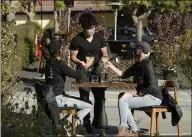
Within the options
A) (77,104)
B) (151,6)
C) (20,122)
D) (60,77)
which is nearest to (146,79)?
(77,104)

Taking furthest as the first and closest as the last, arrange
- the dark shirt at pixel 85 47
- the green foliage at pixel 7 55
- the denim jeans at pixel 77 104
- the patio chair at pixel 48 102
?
1. the dark shirt at pixel 85 47
2. the denim jeans at pixel 77 104
3. the patio chair at pixel 48 102
4. the green foliage at pixel 7 55

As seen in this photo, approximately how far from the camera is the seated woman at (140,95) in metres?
8.03

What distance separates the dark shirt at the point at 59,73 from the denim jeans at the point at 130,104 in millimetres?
732

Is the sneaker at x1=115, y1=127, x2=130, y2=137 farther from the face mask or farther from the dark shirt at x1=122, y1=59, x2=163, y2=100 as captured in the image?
the face mask

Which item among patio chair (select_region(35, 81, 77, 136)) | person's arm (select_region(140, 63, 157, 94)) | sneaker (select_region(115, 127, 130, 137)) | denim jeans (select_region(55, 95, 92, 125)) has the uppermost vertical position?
person's arm (select_region(140, 63, 157, 94))

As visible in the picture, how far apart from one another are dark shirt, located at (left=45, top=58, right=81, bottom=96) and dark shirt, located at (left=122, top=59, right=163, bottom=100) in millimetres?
818

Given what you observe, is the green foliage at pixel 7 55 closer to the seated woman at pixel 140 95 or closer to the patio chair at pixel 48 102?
the patio chair at pixel 48 102

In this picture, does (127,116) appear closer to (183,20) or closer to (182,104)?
(182,104)

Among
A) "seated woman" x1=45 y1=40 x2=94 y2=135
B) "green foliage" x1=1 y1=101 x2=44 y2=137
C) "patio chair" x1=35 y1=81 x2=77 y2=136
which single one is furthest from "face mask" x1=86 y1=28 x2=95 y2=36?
"green foliage" x1=1 y1=101 x2=44 y2=137

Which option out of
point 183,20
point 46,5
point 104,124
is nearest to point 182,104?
point 104,124

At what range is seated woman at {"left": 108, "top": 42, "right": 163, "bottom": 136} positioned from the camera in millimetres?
8031

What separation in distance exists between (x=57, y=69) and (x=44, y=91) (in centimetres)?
72

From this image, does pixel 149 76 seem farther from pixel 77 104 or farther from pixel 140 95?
pixel 77 104

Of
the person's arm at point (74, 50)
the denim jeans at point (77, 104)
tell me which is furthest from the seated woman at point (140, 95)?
the person's arm at point (74, 50)
